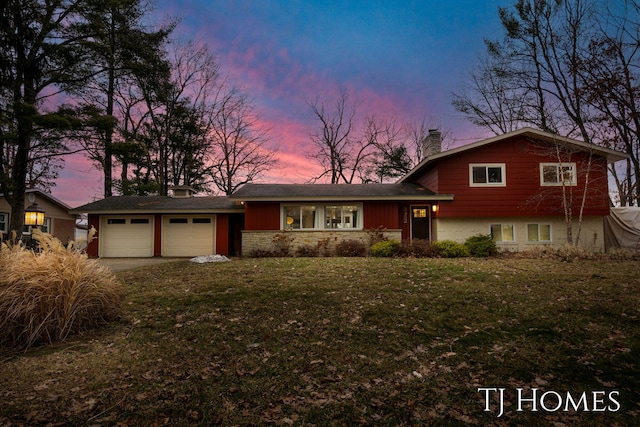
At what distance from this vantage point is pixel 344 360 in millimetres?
3771

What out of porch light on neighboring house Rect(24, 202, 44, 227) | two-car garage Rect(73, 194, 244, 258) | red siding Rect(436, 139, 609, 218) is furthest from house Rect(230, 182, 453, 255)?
porch light on neighboring house Rect(24, 202, 44, 227)

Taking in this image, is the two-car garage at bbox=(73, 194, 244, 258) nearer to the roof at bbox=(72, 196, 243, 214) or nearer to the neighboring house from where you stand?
the roof at bbox=(72, 196, 243, 214)

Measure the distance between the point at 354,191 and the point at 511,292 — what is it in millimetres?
9641

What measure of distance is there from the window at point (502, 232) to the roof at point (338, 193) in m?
2.83

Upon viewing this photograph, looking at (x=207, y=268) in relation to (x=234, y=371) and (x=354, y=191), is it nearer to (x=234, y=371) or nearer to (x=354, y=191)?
(x=234, y=371)

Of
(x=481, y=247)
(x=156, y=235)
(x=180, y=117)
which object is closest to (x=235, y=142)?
(x=180, y=117)

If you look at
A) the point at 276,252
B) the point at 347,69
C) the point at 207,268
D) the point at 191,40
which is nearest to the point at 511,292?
the point at 207,268

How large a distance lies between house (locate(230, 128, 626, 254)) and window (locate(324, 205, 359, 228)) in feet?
0.15

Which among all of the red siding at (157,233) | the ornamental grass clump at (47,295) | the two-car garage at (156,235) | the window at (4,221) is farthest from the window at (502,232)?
the window at (4,221)

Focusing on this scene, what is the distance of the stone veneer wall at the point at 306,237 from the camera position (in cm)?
1403

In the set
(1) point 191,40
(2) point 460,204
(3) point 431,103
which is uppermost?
(1) point 191,40

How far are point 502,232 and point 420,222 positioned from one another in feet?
12.0

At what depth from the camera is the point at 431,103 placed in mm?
21656

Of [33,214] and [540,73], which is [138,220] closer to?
[33,214]
